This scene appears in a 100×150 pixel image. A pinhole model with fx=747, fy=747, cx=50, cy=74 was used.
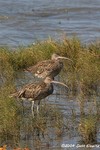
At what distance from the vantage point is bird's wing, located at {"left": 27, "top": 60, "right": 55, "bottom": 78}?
13.7 metres

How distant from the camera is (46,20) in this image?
21812mm

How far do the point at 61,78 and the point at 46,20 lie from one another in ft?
27.1

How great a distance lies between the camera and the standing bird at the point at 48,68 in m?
13.7

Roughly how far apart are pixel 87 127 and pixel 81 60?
424 cm

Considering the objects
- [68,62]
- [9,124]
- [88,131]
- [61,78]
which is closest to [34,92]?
[9,124]

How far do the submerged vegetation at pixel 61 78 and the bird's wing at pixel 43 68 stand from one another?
27 cm

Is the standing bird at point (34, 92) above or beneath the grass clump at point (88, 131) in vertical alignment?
beneath

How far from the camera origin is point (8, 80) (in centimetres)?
1323

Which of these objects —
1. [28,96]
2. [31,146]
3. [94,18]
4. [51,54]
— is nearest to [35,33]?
[94,18]

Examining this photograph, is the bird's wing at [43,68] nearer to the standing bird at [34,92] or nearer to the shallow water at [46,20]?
the standing bird at [34,92]

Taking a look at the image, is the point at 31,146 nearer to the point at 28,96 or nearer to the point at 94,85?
the point at 28,96

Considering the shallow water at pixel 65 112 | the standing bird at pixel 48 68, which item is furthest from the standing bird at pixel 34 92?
the standing bird at pixel 48 68

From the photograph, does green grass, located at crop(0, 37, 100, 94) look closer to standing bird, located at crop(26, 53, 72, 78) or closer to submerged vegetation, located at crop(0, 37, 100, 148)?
submerged vegetation, located at crop(0, 37, 100, 148)

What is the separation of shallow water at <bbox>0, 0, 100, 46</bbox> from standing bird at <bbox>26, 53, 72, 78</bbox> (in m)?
3.35
